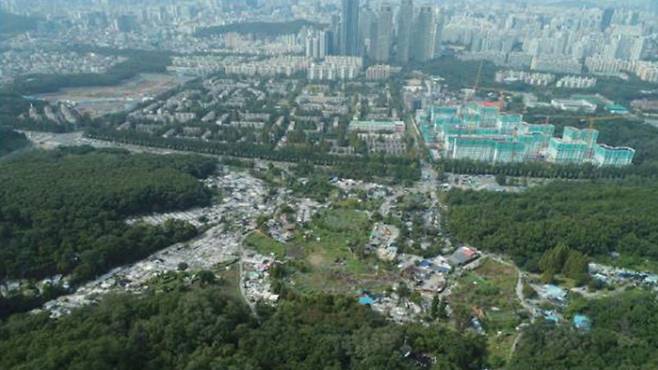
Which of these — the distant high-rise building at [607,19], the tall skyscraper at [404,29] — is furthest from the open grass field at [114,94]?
the distant high-rise building at [607,19]

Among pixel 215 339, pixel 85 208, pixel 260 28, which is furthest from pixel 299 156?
pixel 260 28

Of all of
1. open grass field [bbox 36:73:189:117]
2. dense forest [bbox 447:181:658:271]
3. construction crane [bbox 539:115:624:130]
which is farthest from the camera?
open grass field [bbox 36:73:189:117]

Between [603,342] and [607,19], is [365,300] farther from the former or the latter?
[607,19]

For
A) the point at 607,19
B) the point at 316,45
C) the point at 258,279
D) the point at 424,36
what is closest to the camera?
the point at 258,279

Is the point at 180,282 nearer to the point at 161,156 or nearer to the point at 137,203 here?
the point at 137,203

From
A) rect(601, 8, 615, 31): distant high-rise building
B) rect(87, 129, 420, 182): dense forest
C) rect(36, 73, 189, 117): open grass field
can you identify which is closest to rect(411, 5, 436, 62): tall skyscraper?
rect(36, 73, 189, 117): open grass field

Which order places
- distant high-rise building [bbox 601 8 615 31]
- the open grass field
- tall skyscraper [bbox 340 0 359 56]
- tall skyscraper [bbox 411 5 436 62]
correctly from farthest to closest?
distant high-rise building [bbox 601 8 615 31], tall skyscraper [bbox 340 0 359 56], tall skyscraper [bbox 411 5 436 62], the open grass field

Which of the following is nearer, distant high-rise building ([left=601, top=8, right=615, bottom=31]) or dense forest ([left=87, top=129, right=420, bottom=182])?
dense forest ([left=87, top=129, right=420, bottom=182])

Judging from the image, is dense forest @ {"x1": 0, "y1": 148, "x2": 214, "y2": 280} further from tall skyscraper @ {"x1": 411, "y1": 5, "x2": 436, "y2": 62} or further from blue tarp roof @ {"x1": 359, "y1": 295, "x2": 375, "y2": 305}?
tall skyscraper @ {"x1": 411, "y1": 5, "x2": 436, "y2": 62}
